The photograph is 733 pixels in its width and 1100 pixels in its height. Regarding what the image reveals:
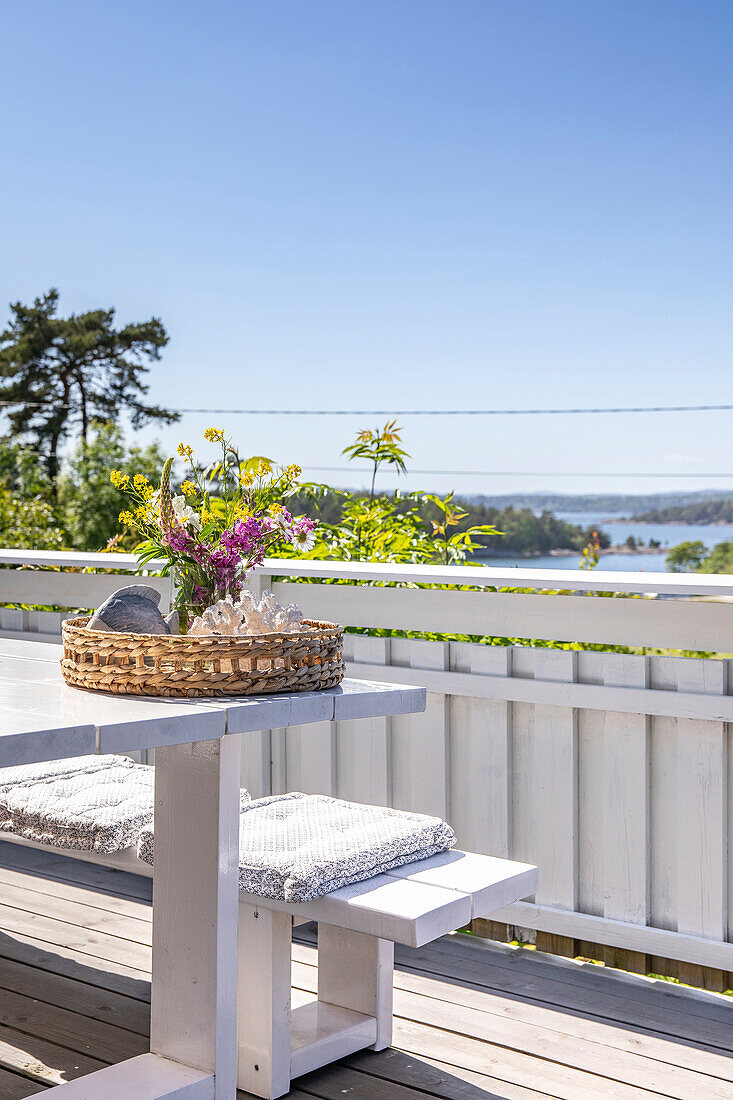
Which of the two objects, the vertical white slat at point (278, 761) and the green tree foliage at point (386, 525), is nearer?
the vertical white slat at point (278, 761)

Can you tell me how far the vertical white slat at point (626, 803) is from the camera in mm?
2303

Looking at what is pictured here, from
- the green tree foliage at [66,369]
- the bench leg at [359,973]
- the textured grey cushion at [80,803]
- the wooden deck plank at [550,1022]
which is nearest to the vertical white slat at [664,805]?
the wooden deck plank at [550,1022]

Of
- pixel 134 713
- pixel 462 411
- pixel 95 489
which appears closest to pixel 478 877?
pixel 134 713

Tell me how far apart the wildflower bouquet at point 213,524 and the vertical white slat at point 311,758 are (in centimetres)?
116

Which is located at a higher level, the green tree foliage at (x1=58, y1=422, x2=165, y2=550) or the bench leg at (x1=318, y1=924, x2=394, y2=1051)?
the green tree foliage at (x1=58, y1=422, x2=165, y2=550)

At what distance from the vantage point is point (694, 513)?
A: 86.3ft

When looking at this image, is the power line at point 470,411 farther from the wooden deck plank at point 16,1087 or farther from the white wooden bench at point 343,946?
the wooden deck plank at point 16,1087

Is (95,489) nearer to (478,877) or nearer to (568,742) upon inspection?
(568,742)

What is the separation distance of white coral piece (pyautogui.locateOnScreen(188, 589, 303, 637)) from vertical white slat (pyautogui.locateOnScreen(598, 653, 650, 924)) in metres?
0.96

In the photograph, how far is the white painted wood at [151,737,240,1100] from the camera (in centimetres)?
162

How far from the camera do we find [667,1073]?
1.91 m

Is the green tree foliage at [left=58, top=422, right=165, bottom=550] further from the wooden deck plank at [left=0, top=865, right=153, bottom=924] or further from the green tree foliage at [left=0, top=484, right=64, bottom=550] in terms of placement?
the wooden deck plank at [left=0, top=865, right=153, bottom=924]

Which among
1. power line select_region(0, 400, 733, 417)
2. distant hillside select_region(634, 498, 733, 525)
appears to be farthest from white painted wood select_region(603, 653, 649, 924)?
distant hillside select_region(634, 498, 733, 525)

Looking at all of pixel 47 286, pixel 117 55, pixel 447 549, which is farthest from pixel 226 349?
pixel 447 549
